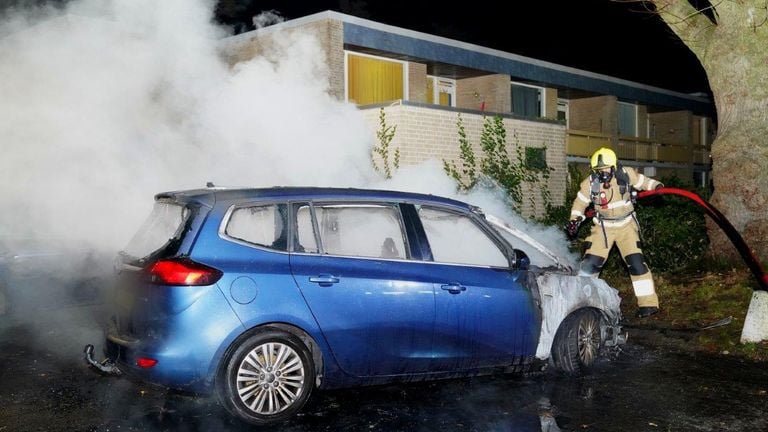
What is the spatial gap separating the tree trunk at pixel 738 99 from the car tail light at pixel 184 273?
773 centimetres

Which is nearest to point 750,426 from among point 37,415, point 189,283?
point 189,283

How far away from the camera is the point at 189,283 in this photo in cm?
476

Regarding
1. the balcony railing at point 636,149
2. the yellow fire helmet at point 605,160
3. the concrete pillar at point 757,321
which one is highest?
the balcony railing at point 636,149

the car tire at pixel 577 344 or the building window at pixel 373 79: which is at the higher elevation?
the building window at pixel 373 79

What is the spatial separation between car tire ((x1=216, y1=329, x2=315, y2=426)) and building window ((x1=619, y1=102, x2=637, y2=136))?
2370cm

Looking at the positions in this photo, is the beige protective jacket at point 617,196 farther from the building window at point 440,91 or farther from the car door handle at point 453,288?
the building window at point 440,91

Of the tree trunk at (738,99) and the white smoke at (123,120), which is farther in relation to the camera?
the tree trunk at (738,99)

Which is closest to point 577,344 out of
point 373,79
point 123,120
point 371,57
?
point 123,120

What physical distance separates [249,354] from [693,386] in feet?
12.3

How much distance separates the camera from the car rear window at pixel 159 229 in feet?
16.9

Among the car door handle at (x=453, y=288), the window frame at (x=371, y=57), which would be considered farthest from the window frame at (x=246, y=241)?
the window frame at (x=371, y=57)

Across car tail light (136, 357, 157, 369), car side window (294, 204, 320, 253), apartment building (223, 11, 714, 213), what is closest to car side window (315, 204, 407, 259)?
car side window (294, 204, 320, 253)

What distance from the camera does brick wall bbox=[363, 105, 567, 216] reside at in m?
13.7

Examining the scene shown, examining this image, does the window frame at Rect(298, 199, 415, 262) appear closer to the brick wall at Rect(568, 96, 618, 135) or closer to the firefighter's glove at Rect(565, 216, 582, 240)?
the firefighter's glove at Rect(565, 216, 582, 240)
